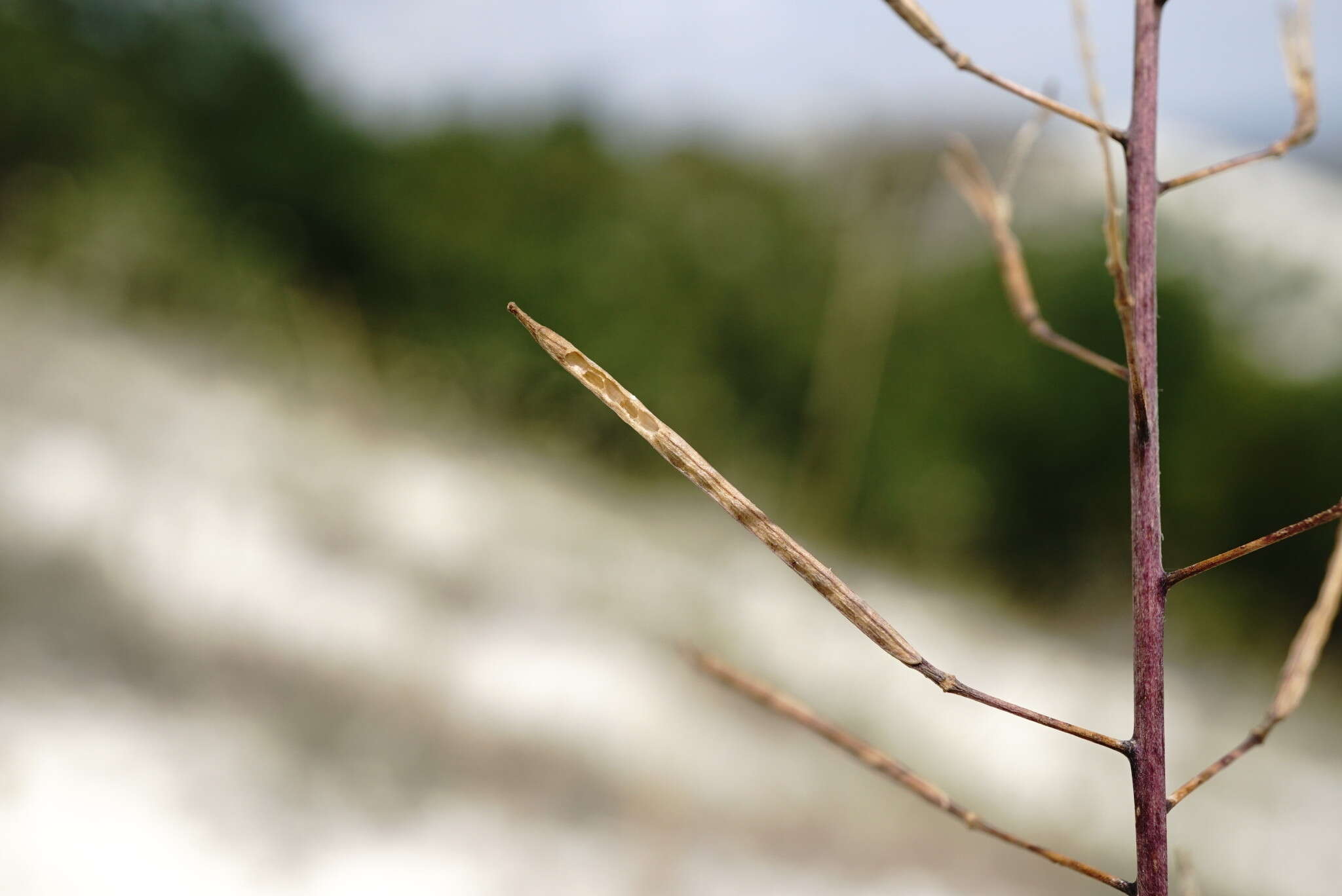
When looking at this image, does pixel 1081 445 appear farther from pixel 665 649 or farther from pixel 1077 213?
pixel 665 649

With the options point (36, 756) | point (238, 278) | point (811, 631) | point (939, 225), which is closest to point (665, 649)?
point (811, 631)

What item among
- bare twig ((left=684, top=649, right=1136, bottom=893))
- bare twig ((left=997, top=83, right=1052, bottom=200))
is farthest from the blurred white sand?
bare twig ((left=997, top=83, right=1052, bottom=200))

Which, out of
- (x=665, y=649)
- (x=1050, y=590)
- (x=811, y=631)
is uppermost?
(x=1050, y=590)

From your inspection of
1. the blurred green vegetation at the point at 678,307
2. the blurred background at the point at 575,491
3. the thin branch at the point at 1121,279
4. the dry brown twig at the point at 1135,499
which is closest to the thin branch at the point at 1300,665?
the dry brown twig at the point at 1135,499

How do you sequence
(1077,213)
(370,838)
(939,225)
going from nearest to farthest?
(370,838)
(1077,213)
(939,225)

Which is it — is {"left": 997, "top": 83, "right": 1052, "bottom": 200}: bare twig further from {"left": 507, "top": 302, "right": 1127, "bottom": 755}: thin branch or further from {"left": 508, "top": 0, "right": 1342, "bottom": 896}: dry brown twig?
{"left": 507, "top": 302, "right": 1127, "bottom": 755}: thin branch
